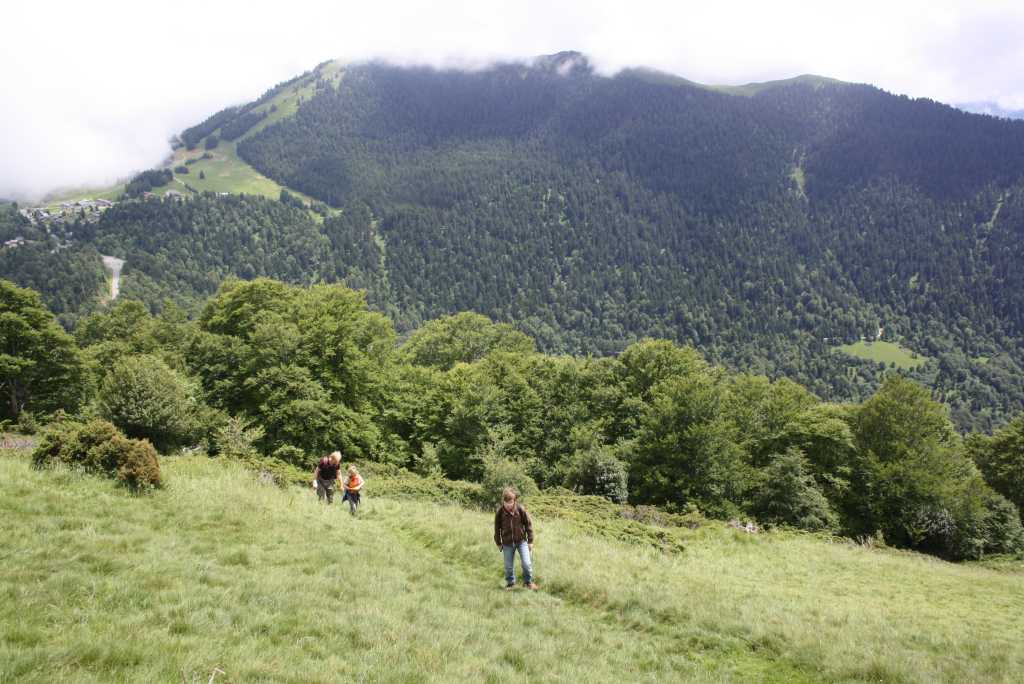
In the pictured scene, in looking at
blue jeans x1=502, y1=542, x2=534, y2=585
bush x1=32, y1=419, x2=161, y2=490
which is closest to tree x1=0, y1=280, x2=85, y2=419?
bush x1=32, y1=419, x2=161, y2=490

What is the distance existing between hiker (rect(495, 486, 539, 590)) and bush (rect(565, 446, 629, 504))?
23.6 metres

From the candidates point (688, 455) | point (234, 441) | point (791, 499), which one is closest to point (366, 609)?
point (234, 441)

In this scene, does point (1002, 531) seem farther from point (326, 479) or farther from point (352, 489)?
point (326, 479)

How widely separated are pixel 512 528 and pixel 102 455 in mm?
10612

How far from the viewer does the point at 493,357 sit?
5431 cm

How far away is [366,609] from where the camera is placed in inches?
388

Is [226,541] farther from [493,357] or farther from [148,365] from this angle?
[493,357]

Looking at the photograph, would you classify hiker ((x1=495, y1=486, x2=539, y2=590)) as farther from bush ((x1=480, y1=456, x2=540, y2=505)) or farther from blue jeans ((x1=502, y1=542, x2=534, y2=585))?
bush ((x1=480, y1=456, x2=540, y2=505))

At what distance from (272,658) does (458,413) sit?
3798 cm

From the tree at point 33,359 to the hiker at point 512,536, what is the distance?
45.6 metres

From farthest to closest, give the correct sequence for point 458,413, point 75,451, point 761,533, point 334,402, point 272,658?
point 458,413
point 334,402
point 761,533
point 75,451
point 272,658

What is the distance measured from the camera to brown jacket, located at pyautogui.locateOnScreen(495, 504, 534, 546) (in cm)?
1303

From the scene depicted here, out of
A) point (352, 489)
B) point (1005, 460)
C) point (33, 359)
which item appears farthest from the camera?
point (1005, 460)

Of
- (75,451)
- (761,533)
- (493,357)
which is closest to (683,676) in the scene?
(75,451)
